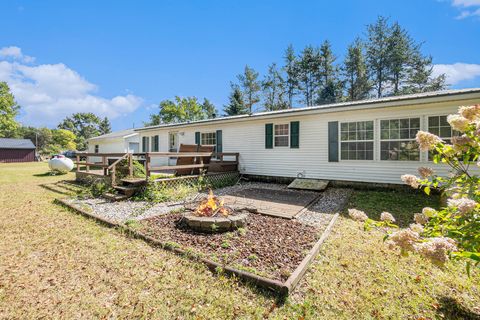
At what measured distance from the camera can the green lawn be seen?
2.11m

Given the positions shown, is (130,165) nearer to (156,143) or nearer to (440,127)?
(156,143)

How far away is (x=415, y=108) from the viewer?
269 inches

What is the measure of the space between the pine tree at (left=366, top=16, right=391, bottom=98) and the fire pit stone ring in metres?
25.7

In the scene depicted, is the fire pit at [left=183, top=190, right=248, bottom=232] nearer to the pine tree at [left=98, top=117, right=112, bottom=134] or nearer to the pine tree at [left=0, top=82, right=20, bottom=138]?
the pine tree at [left=0, top=82, right=20, bottom=138]

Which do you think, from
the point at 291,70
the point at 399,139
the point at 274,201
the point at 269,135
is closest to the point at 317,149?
the point at 269,135

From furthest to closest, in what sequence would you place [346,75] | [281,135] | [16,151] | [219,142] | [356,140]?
[16,151] → [346,75] → [219,142] → [281,135] → [356,140]

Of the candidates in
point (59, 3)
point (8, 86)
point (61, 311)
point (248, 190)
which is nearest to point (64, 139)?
point (8, 86)

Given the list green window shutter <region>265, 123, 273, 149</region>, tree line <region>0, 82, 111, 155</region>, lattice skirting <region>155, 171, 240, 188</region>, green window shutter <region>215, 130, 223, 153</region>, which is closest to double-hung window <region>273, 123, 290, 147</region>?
green window shutter <region>265, 123, 273, 149</region>

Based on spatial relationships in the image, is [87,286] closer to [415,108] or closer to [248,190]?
[248,190]

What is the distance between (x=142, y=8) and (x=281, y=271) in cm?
1077

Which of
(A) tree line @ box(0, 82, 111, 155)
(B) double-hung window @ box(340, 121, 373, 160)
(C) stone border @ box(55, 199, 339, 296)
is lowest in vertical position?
Result: (C) stone border @ box(55, 199, 339, 296)

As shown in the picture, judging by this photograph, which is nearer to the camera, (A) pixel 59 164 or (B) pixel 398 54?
(A) pixel 59 164

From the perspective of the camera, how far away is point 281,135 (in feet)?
30.9

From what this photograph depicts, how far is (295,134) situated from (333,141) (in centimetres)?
151
